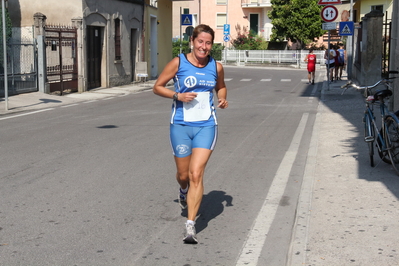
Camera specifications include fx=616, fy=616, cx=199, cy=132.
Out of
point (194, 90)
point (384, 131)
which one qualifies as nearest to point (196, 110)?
point (194, 90)

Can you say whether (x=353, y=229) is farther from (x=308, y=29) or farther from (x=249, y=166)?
(x=308, y=29)

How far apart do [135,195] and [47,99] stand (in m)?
13.4

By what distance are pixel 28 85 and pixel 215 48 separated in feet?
126

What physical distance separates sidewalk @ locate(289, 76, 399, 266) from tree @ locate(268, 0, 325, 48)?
42943 mm

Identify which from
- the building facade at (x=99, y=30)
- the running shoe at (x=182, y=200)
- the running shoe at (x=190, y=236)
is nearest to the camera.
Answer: the running shoe at (x=190, y=236)

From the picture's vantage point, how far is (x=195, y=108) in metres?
5.20

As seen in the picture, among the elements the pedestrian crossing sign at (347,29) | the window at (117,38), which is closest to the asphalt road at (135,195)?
the window at (117,38)

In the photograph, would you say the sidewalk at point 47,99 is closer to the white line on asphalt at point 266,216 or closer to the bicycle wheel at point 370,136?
the white line on asphalt at point 266,216

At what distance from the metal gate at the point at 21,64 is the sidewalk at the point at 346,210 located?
12106 millimetres

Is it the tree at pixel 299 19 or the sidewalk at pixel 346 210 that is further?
the tree at pixel 299 19

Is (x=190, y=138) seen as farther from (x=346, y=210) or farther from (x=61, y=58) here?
(x=61, y=58)

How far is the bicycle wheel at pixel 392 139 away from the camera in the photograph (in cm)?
773

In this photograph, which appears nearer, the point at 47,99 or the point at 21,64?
the point at 47,99

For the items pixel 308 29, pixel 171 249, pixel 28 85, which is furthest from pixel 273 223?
pixel 308 29
